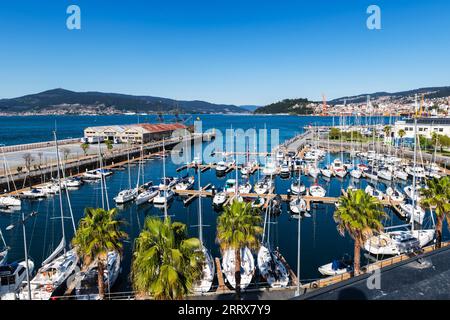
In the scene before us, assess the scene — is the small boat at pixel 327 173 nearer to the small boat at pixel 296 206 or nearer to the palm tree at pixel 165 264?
the small boat at pixel 296 206

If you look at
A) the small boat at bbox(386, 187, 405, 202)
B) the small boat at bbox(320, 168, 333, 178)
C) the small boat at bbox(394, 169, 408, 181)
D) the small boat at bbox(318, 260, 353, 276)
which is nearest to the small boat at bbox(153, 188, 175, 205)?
the small boat at bbox(318, 260, 353, 276)

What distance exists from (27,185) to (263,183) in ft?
133

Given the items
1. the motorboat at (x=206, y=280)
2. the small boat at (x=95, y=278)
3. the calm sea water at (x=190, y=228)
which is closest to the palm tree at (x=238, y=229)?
the motorboat at (x=206, y=280)

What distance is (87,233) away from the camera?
1852 cm

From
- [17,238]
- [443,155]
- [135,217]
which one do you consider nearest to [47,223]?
[17,238]

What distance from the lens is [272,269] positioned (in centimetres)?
2711

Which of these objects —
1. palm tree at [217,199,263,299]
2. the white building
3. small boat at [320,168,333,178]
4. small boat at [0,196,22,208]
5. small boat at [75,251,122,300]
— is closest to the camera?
palm tree at [217,199,263,299]

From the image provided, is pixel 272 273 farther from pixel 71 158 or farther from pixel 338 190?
pixel 71 158

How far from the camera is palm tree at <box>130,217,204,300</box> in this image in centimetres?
1230

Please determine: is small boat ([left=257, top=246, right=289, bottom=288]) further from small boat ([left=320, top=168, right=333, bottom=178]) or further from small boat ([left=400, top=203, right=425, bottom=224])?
small boat ([left=320, top=168, right=333, bottom=178])

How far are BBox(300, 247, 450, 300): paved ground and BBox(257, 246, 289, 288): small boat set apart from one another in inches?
551

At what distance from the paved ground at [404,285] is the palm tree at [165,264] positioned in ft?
16.0

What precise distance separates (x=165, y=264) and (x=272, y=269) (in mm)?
16389

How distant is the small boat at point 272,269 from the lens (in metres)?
25.6
